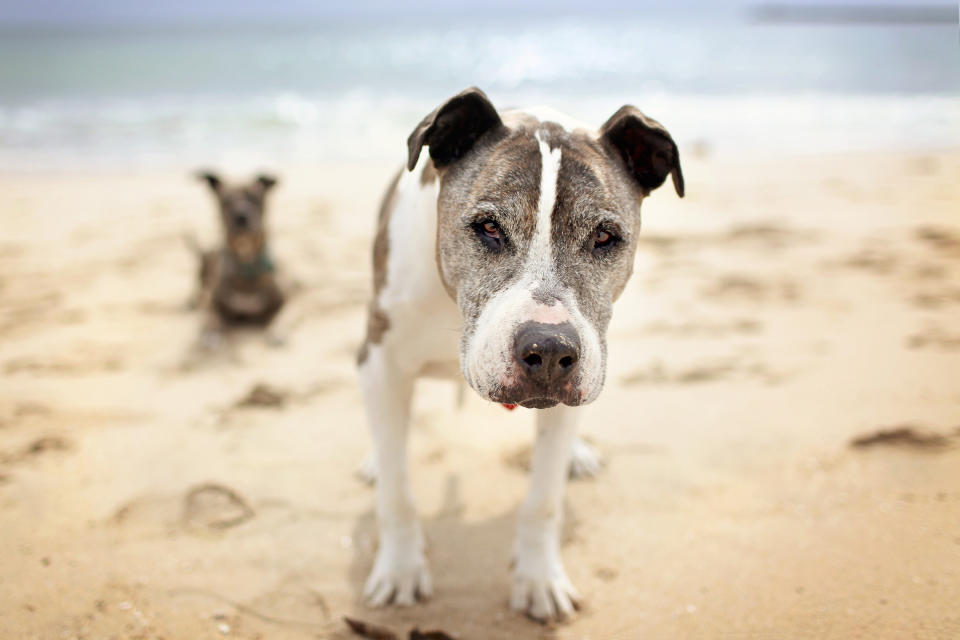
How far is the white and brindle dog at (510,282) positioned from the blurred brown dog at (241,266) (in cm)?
266

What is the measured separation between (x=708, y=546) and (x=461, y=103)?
195 cm

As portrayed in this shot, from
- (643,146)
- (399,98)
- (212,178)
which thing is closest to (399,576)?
(643,146)

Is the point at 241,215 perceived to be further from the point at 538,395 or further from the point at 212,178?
the point at 538,395

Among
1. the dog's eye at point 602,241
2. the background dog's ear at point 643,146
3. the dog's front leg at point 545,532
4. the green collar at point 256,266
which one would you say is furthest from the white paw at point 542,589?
the green collar at point 256,266

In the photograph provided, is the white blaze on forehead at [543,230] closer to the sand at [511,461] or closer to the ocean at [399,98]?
the sand at [511,461]

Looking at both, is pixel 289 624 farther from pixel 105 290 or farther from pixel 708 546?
pixel 105 290

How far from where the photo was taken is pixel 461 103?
218 cm

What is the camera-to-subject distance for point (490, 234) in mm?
2082

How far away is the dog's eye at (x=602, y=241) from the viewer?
2.08 metres

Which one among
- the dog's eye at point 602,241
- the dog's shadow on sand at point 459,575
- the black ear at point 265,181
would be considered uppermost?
the dog's eye at point 602,241

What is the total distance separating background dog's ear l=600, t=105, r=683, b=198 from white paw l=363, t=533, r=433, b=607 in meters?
1.59

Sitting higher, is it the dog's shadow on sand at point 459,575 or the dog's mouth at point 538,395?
the dog's mouth at point 538,395

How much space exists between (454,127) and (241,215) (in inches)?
127

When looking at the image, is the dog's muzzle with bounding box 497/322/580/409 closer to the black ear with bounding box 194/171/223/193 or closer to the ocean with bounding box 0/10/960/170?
the black ear with bounding box 194/171/223/193
